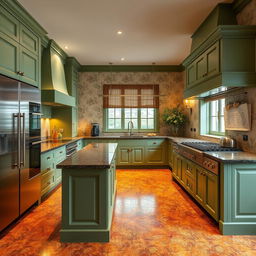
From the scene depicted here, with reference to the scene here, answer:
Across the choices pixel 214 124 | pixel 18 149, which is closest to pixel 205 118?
pixel 214 124

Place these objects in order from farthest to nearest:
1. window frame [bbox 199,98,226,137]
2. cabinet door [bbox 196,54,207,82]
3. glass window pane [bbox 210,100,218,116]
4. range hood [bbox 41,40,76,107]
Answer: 1. window frame [bbox 199,98,226,137]
2. glass window pane [bbox 210,100,218,116]
3. range hood [bbox 41,40,76,107]
4. cabinet door [bbox 196,54,207,82]

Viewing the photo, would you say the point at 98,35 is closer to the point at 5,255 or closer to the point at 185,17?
the point at 185,17

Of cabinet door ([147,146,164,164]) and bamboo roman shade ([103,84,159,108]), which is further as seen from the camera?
bamboo roman shade ([103,84,159,108])

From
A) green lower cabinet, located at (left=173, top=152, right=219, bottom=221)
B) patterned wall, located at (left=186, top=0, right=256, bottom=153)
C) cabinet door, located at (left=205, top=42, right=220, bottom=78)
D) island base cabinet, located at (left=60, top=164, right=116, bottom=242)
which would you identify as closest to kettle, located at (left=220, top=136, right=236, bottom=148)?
patterned wall, located at (left=186, top=0, right=256, bottom=153)

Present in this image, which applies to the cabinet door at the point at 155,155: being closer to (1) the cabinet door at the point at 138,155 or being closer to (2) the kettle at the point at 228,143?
(1) the cabinet door at the point at 138,155

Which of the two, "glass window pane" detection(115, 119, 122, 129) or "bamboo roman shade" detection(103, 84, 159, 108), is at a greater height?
"bamboo roman shade" detection(103, 84, 159, 108)

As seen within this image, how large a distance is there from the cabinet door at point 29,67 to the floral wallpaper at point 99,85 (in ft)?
9.28

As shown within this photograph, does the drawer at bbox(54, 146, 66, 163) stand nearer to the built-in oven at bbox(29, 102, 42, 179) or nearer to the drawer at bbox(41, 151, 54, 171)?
the drawer at bbox(41, 151, 54, 171)

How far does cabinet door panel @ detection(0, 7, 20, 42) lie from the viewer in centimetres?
252

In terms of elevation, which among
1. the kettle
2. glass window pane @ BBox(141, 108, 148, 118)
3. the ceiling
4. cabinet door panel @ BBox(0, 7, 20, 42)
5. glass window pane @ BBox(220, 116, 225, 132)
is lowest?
the kettle

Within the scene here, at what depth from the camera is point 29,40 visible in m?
3.15

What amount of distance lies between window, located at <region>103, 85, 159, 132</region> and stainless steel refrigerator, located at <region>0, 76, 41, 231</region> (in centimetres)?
317

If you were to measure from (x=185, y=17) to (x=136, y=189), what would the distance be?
309 cm

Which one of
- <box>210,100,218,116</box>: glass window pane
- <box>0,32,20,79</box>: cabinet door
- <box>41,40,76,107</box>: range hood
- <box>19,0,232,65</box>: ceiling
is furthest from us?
<box>210,100,218,116</box>: glass window pane
